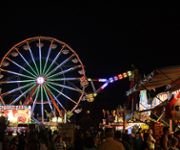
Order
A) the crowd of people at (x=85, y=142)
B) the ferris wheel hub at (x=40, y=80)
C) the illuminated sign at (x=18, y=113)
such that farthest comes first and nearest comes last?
the illuminated sign at (x=18, y=113) → the ferris wheel hub at (x=40, y=80) → the crowd of people at (x=85, y=142)

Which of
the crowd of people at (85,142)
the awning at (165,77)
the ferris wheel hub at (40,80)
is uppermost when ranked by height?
the ferris wheel hub at (40,80)

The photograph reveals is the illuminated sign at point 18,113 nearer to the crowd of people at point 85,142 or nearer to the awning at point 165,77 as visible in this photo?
the crowd of people at point 85,142

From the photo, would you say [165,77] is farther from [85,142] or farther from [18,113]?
[18,113]

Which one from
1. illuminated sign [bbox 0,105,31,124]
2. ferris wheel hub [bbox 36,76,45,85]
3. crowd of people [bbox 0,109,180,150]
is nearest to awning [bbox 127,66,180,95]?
crowd of people [bbox 0,109,180,150]

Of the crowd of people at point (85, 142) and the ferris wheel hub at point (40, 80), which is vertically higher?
the ferris wheel hub at point (40, 80)

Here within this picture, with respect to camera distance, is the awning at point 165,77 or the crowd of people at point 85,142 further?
the awning at point 165,77

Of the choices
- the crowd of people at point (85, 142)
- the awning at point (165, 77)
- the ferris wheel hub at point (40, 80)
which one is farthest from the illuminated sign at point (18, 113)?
the awning at point (165, 77)

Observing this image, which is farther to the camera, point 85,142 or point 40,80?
point 40,80

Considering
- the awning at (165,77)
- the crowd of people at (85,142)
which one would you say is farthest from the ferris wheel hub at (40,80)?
the awning at (165,77)

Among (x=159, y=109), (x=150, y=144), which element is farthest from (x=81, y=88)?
(x=150, y=144)

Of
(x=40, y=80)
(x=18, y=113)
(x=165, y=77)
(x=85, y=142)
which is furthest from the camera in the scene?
(x=18, y=113)

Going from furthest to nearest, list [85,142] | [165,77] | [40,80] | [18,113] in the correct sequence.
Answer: [18,113] → [40,80] → [165,77] → [85,142]

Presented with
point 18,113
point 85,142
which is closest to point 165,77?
point 85,142

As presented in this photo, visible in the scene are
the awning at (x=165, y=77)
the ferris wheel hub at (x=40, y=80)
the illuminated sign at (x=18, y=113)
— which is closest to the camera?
the awning at (x=165, y=77)
